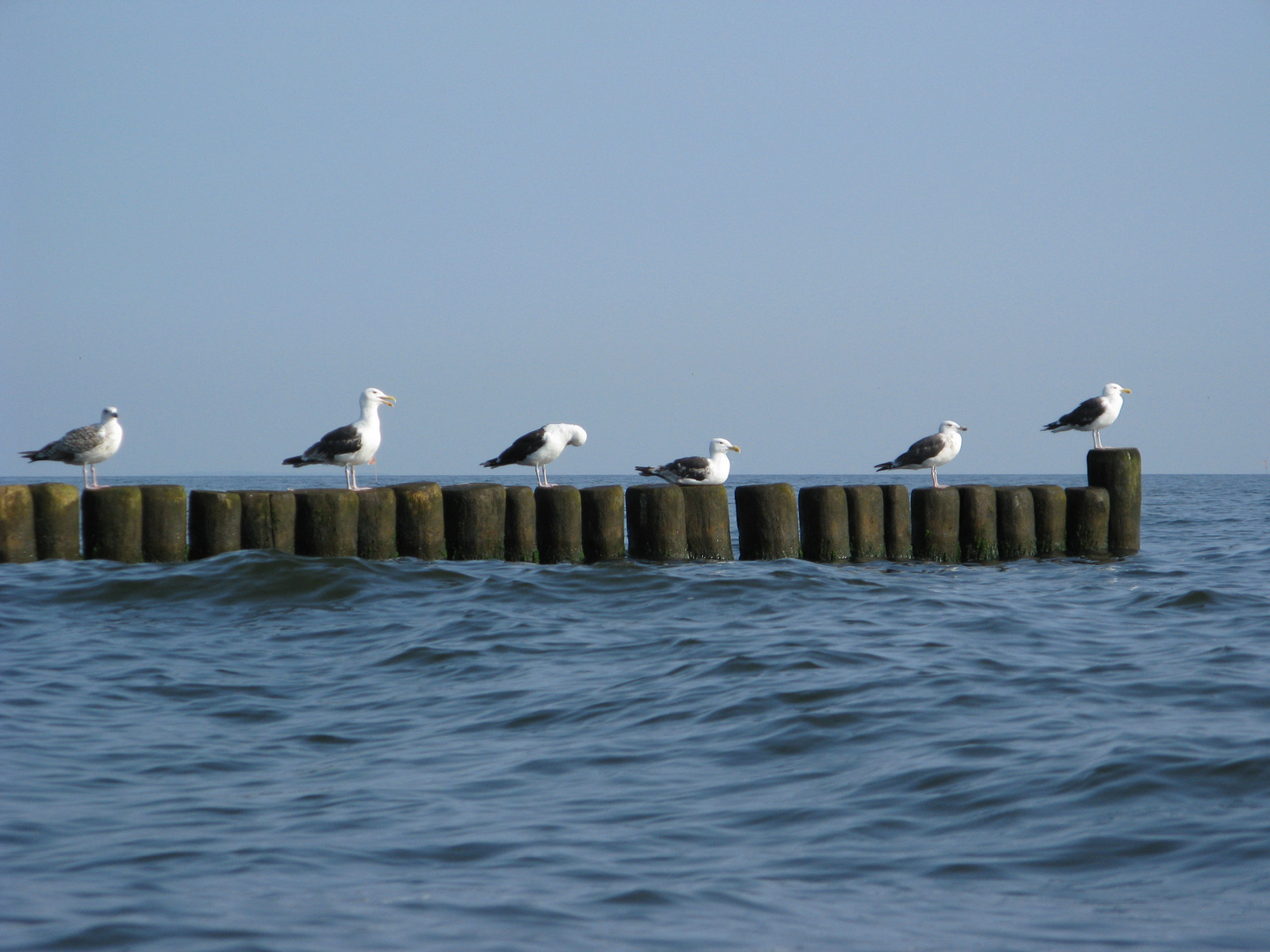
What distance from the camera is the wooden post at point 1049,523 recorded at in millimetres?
13641

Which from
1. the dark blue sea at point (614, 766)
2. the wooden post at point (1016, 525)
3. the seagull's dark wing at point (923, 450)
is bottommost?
the dark blue sea at point (614, 766)

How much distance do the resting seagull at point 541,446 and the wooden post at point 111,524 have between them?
5.07 m

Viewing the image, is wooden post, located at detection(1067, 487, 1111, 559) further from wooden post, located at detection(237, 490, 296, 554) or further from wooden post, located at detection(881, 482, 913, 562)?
wooden post, located at detection(237, 490, 296, 554)

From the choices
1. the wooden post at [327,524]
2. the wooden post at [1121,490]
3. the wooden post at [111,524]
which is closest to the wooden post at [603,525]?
the wooden post at [327,524]

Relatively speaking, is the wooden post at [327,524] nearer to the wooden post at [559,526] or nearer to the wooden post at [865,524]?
the wooden post at [559,526]

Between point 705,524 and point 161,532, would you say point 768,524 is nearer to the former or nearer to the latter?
point 705,524

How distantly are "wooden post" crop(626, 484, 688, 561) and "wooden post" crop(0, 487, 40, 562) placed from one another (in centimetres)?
567

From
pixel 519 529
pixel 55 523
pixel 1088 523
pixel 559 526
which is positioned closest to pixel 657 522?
pixel 559 526

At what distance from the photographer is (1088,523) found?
13.8 m

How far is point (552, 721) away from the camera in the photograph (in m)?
6.81

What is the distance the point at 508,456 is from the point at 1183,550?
10.1 metres

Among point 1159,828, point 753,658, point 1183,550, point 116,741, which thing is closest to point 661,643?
point 753,658

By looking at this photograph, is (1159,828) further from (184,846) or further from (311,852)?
(184,846)

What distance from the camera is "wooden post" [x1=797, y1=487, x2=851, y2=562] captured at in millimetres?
12539
